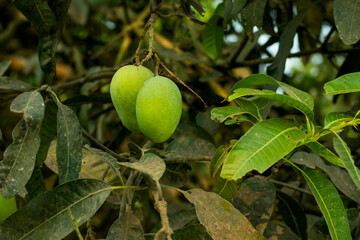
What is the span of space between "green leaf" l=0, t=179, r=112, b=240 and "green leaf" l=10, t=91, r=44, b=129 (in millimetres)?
145

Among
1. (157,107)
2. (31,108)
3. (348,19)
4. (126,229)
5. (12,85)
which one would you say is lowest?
(12,85)

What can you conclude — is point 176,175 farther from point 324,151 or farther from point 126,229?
point 324,151

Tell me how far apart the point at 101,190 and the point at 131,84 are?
210mm

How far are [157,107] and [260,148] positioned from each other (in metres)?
0.20

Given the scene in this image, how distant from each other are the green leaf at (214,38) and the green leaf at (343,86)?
3.12 ft

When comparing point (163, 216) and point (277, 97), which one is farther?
point (277, 97)

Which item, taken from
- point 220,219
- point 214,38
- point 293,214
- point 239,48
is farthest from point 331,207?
point 214,38

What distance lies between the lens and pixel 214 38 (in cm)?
170

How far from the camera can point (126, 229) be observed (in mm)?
823

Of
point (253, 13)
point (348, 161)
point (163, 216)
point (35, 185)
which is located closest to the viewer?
point (163, 216)

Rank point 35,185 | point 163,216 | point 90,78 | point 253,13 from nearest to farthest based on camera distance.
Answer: point 163,216 < point 35,185 < point 253,13 < point 90,78

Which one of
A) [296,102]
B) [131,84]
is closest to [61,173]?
[131,84]

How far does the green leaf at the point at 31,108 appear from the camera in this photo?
84 cm

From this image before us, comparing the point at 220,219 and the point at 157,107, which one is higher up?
the point at 157,107
